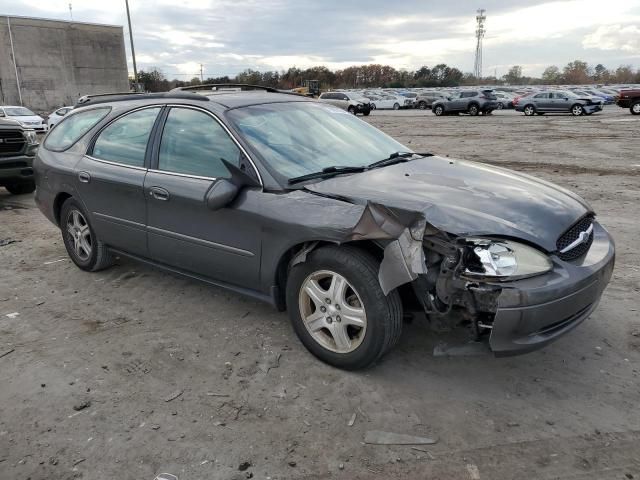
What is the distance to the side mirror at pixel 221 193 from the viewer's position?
11.1ft

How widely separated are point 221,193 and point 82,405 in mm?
1513

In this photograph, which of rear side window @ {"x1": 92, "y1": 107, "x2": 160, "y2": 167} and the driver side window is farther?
rear side window @ {"x1": 92, "y1": 107, "x2": 160, "y2": 167}

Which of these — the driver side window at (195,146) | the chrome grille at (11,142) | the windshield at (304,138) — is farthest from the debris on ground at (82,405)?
the chrome grille at (11,142)

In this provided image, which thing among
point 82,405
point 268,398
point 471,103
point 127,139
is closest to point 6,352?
point 82,405

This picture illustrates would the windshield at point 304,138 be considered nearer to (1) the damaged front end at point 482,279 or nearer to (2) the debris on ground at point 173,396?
(1) the damaged front end at point 482,279

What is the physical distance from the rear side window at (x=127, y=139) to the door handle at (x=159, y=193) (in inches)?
12.1

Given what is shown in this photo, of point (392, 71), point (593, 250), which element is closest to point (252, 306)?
point (593, 250)

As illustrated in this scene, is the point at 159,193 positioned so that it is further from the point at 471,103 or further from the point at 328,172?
the point at 471,103

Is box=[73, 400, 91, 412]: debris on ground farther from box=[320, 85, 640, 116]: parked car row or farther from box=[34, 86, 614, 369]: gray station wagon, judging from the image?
box=[320, 85, 640, 116]: parked car row

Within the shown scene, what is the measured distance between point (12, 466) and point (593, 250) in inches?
135

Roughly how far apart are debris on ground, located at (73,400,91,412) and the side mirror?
4.62ft

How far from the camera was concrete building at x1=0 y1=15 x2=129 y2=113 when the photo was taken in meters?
48.3

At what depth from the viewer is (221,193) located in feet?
11.1

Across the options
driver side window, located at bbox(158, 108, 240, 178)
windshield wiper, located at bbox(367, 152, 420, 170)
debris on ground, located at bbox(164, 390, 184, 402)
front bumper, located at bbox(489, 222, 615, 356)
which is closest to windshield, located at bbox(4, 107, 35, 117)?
driver side window, located at bbox(158, 108, 240, 178)
